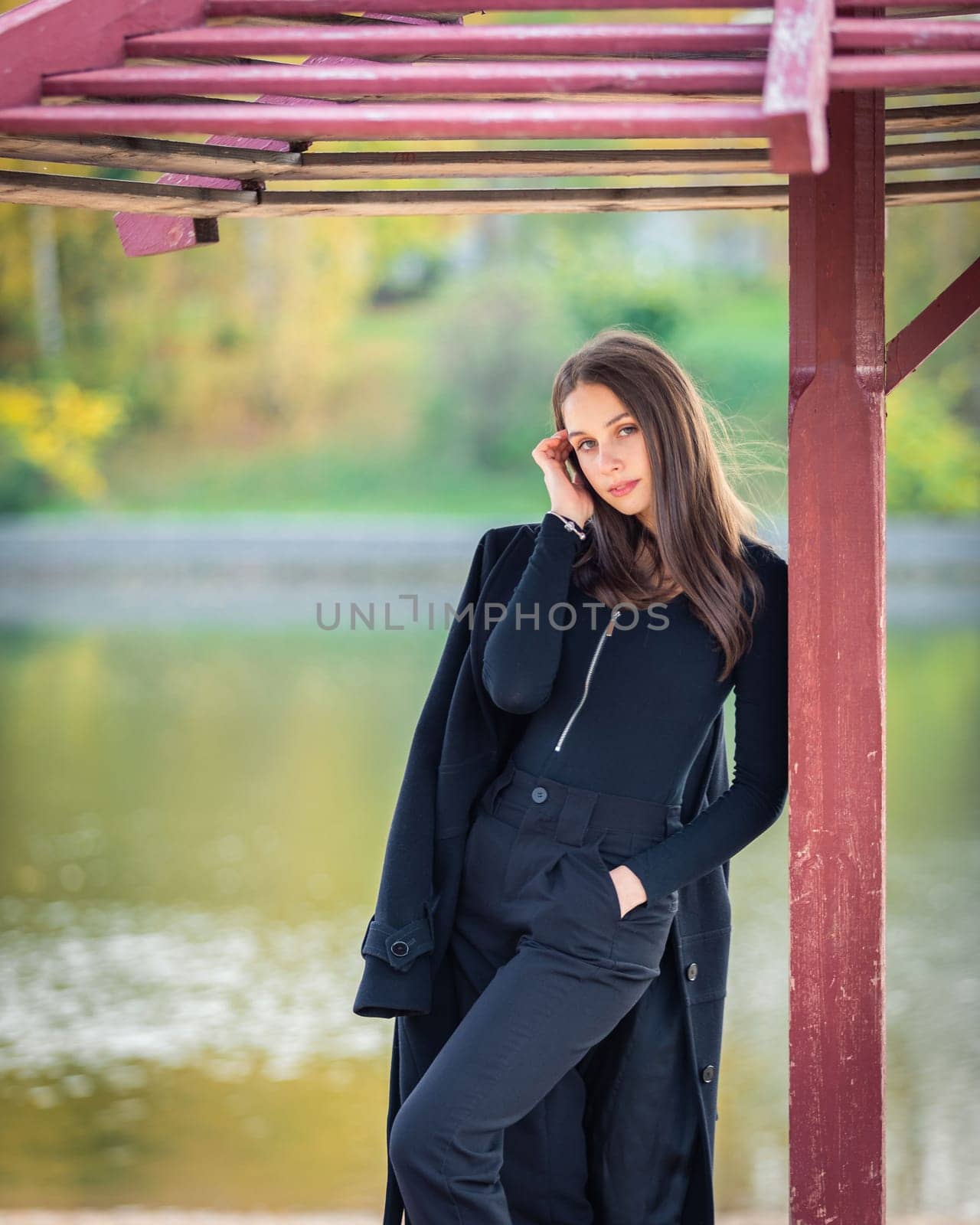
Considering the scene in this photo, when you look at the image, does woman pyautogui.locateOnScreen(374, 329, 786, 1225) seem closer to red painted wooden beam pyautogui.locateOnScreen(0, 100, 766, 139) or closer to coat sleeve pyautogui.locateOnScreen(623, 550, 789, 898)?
coat sleeve pyautogui.locateOnScreen(623, 550, 789, 898)

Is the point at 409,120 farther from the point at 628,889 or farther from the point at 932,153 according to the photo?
the point at 932,153

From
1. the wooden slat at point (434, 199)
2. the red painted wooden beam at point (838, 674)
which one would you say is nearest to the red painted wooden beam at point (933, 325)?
the wooden slat at point (434, 199)

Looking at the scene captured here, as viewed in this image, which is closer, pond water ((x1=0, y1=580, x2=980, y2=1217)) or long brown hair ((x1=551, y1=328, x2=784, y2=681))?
long brown hair ((x1=551, y1=328, x2=784, y2=681))

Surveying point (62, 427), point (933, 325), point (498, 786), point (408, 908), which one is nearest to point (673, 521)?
point (498, 786)

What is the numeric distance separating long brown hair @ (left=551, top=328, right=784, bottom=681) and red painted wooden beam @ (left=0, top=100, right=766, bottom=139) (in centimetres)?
63

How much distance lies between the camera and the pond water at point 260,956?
3.91 m

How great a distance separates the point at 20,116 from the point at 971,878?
5581 millimetres

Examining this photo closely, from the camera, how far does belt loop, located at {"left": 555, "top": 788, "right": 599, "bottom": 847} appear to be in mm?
2215

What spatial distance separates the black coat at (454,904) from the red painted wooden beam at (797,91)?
0.95 metres

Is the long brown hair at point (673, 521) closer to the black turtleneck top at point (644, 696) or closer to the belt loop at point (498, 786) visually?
the black turtleneck top at point (644, 696)

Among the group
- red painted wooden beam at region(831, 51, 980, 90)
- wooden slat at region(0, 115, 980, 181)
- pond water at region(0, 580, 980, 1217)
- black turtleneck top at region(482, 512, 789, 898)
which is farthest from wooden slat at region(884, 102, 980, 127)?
pond water at region(0, 580, 980, 1217)

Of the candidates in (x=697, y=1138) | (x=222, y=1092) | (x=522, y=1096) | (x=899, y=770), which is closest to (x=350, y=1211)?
(x=222, y=1092)

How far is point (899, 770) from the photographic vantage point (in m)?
8.30

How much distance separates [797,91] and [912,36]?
0.32 meters
